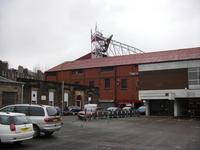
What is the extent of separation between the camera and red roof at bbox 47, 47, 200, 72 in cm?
5912

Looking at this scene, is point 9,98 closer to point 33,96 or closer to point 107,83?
point 33,96

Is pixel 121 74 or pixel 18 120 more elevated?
pixel 121 74

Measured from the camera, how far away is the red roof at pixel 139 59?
5912cm

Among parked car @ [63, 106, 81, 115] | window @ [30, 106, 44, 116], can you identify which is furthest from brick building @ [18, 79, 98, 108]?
window @ [30, 106, 44, 116]

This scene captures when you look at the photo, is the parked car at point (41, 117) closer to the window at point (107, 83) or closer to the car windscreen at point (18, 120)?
the car windscreen at point (18, 120)

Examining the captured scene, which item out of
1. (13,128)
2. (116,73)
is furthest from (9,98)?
(116,73)

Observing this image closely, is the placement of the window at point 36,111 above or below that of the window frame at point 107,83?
below

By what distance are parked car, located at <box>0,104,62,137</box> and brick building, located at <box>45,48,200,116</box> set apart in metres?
35.5

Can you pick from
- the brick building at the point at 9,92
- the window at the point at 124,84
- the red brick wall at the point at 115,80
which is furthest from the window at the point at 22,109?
the window at the point at 124,84

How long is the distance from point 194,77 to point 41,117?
36482mm

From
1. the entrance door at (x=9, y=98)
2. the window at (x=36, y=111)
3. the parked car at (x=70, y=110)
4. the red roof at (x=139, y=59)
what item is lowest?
the parked car at (x=70, y=110)

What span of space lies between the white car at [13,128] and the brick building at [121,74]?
3932cm

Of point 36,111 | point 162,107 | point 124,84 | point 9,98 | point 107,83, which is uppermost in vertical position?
point 107,83

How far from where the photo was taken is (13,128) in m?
13.1
